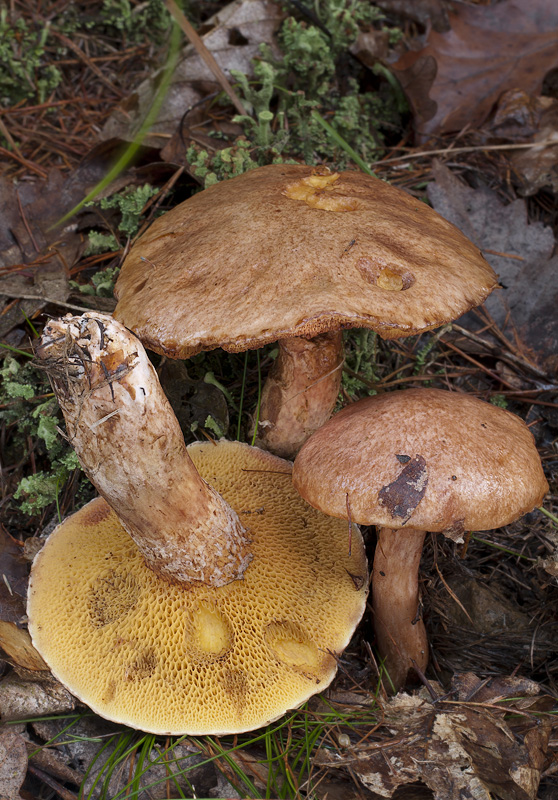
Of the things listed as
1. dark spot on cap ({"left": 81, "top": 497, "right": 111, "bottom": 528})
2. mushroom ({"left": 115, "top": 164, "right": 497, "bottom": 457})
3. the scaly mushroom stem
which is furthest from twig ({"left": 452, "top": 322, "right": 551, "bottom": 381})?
dark spot on cap ({"left": 81, "top": 497, "right": 111, "bottom": 528})

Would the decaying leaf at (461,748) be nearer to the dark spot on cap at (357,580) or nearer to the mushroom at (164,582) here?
the mushroom at (164,582)

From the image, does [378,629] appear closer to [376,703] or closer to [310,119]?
[376,703]

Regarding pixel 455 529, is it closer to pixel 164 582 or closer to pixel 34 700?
pixel 164 582

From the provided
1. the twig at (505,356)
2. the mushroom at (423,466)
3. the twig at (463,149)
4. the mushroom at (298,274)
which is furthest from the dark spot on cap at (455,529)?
the twig at (463,149)

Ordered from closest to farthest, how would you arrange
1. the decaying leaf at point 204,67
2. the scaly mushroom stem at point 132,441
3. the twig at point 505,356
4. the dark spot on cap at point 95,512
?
the scaly mushroom stem at point 132,441
the dark spot on cap at point 95,512
the twig at point 505,356
the decaying leaf at point 204,67

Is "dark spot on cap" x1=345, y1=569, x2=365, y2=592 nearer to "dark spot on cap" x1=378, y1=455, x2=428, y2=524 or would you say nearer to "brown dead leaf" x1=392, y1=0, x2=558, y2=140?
"dark spot on cap" x1=378, y1=455, x2=428, y2=524

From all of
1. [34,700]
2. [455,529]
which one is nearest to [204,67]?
[455,529]
